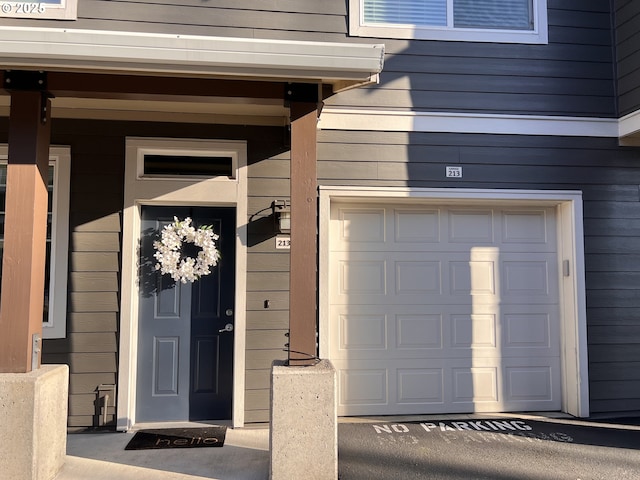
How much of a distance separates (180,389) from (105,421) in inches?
25.6

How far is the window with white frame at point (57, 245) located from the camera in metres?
4.17

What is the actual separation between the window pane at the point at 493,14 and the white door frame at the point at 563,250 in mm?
1673

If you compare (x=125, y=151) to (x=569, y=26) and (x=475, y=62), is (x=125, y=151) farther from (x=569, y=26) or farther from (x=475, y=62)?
(x=569, y=26)

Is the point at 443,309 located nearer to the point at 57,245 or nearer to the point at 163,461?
the point at 163,461

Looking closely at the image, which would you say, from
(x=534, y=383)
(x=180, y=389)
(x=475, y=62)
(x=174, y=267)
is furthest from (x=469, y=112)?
(x=180, y=389)

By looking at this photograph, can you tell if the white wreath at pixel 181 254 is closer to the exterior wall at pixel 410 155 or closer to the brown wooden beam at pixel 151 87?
the exterior wall at pixel 410 155

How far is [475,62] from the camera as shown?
4723mm

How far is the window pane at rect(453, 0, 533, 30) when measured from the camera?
4.81m

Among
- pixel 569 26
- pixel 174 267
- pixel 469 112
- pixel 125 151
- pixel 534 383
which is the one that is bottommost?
pixel 534 383

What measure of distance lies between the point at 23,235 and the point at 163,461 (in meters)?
1.82

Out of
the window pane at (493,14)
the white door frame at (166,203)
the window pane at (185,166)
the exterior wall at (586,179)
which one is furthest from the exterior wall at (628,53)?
the window pane at (185,166)

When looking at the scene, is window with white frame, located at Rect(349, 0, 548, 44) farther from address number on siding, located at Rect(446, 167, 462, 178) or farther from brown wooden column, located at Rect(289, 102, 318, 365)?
brown wooden column, located at Rect(289, 102, 318, 365)

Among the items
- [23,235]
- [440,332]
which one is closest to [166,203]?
[23,235]

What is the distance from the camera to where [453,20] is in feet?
15.7
